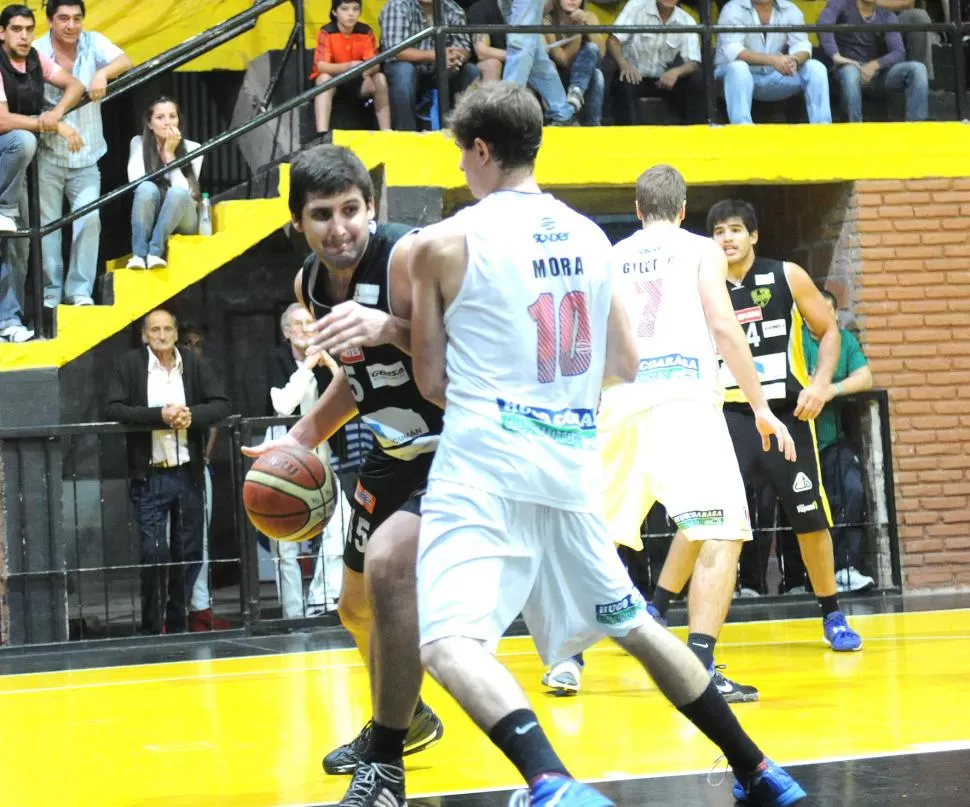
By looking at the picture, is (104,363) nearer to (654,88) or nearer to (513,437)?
(654,88)

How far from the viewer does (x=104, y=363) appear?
583 inches

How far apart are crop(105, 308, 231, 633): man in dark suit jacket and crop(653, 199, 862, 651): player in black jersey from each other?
3667 mm

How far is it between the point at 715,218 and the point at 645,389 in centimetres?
157

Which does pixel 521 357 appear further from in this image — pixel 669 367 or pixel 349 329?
pixel 669 367

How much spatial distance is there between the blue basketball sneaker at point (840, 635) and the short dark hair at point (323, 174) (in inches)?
176

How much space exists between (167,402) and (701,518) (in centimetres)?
471

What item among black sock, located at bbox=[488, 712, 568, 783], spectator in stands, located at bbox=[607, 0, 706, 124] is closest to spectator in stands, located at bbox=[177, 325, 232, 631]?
spectator in stands, located at bbox=[607, 0, 706, 124]

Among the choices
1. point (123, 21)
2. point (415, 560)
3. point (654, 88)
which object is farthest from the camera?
point (123, 21)

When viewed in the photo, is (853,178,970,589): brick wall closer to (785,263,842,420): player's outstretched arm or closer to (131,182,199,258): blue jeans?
(785,263,842,420): player's outstretched arm

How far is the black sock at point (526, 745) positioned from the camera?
3.86 metres

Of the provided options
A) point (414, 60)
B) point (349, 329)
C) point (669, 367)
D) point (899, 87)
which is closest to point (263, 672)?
point (669, 367)

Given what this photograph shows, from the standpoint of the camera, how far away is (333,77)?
11.5 m

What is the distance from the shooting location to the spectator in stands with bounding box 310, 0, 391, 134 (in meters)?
11.7

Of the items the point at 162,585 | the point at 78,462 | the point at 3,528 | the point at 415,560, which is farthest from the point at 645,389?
the point at 78,462
